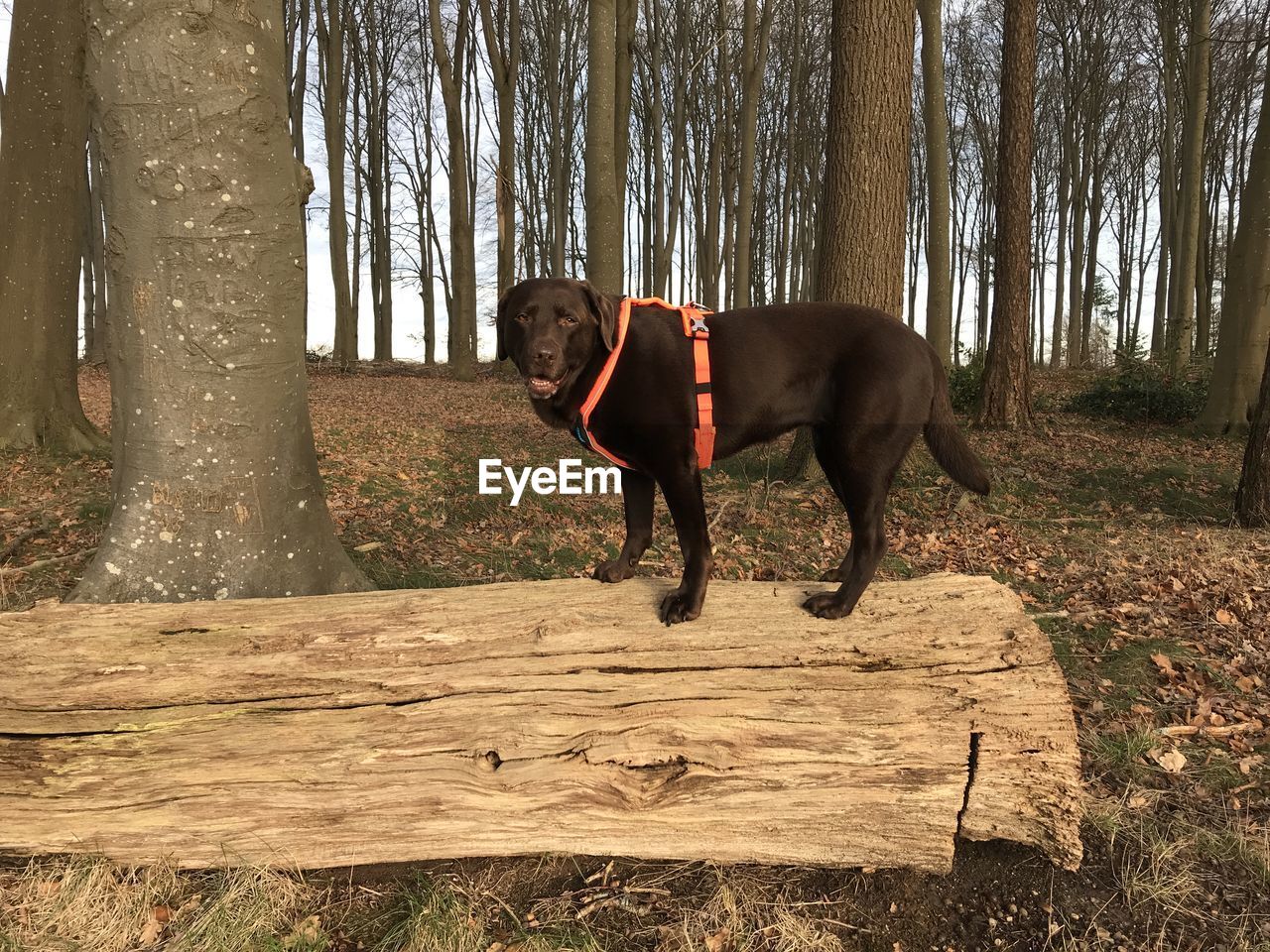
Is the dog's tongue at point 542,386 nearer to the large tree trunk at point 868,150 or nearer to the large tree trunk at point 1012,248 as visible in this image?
the large tree trunk at point 868,150

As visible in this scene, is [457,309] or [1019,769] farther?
[457,309]

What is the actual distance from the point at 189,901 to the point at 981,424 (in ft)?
36.1

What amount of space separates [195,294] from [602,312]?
1.71 m

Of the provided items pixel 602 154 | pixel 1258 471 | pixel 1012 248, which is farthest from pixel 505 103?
pixel 1258 471

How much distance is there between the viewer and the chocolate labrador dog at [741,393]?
9.93ft

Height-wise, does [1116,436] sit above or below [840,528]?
above

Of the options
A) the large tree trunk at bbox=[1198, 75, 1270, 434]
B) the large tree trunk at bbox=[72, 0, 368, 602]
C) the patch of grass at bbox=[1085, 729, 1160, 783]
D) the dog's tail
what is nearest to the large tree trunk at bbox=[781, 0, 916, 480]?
the dog's tail

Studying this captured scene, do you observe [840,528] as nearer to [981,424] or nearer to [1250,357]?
[981,424]

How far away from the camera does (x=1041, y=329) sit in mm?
34156

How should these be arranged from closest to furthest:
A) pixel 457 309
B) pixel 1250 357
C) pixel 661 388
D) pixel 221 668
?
pixel 221 668, pixel 661 388, pixel 1250 357, pixel 457 309

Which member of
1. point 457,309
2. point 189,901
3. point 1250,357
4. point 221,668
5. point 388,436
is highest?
point 457,309

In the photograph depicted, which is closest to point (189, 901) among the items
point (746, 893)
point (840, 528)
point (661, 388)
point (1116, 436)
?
point (746, 893)

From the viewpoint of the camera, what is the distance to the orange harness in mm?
3094

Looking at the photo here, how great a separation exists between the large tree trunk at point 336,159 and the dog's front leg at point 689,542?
19602 millimetres
